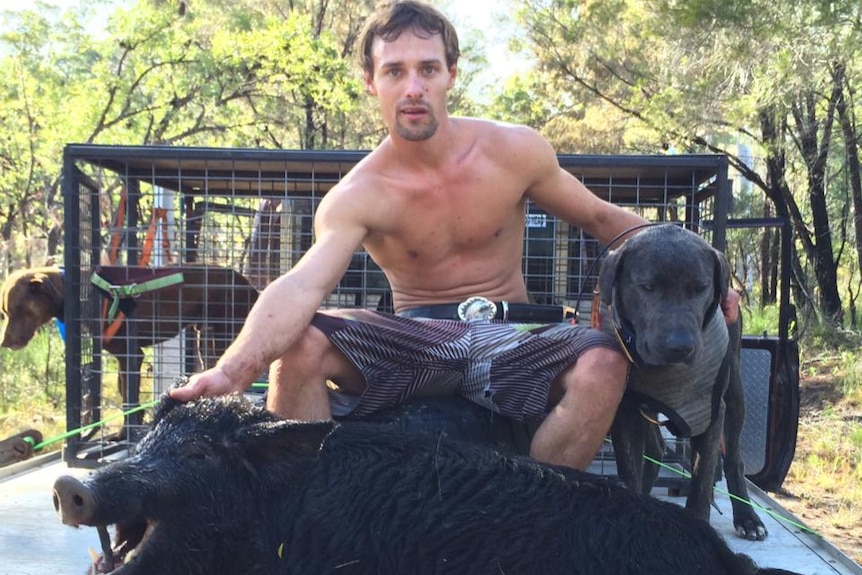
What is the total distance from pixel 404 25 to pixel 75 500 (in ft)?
6.63

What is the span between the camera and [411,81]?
2854 millimetres

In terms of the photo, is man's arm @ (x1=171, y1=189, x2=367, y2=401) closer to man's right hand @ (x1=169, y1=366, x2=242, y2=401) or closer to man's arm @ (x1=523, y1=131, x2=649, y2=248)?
man's right hand @ (x1=169, y1=366, x2=242, y2=401)

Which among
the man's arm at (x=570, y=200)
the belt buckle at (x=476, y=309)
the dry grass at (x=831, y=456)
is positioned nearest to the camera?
the belt buckle at (x=476, y=309)

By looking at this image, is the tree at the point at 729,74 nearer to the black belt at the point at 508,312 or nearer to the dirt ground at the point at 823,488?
the dirt ground at the point at 823,488

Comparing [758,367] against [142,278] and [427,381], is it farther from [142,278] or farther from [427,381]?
[142,278]

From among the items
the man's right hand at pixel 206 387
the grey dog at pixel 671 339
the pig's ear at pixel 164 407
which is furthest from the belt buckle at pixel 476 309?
the pig's ear at pixel 164 407

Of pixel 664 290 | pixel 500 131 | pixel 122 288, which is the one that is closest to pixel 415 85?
pixel 500 131

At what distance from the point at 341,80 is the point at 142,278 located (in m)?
9.56

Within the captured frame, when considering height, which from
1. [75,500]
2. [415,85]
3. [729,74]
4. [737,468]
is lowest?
[737,468]

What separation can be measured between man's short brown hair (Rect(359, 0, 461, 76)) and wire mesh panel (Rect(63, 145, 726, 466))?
0.91 metres

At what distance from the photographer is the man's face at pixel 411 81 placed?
2.85 metres

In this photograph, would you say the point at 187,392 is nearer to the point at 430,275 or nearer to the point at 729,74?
the point at 430,275

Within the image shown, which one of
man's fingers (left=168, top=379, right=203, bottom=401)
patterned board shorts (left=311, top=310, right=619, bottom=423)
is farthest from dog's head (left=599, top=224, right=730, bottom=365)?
man's fingers (left=168, top=379, right=203, bottom=401)

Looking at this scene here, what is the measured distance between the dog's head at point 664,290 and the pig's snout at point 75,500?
1654mm
